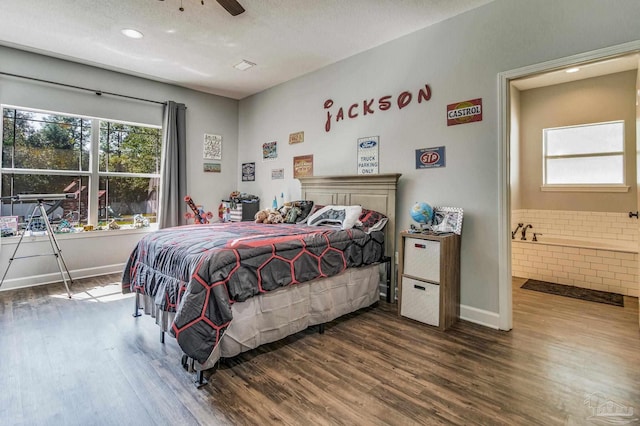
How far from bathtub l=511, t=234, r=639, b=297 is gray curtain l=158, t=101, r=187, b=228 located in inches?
189

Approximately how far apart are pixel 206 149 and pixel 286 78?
173cm

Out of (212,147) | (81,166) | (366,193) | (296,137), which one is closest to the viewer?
(366,193)

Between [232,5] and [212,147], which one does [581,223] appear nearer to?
[232,5]

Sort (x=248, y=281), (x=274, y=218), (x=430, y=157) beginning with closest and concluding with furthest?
(x=248, y=281) → (x=430, y=157) → (x=274, y=218)

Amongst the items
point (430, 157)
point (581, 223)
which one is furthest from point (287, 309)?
point (581, 223)

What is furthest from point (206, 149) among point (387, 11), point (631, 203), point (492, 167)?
point (631, 203)

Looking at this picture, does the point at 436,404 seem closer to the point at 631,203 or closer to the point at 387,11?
the point at 387,11

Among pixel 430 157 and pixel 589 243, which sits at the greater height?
pixel 430 157

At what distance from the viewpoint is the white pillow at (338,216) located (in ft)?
10.3

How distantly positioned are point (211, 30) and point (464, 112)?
99.0 inches

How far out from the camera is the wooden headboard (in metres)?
3.29

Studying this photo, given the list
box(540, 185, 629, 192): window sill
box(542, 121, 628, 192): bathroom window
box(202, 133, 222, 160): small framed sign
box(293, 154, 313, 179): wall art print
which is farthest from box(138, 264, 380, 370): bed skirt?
box(542, 121, 628, 192): bathroom window

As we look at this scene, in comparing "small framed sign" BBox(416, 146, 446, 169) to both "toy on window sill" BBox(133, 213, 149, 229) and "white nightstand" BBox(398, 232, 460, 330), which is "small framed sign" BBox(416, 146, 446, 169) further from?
"toy on window sill" BBox(133, 213, 149, 229)

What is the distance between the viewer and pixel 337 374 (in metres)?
1.99
